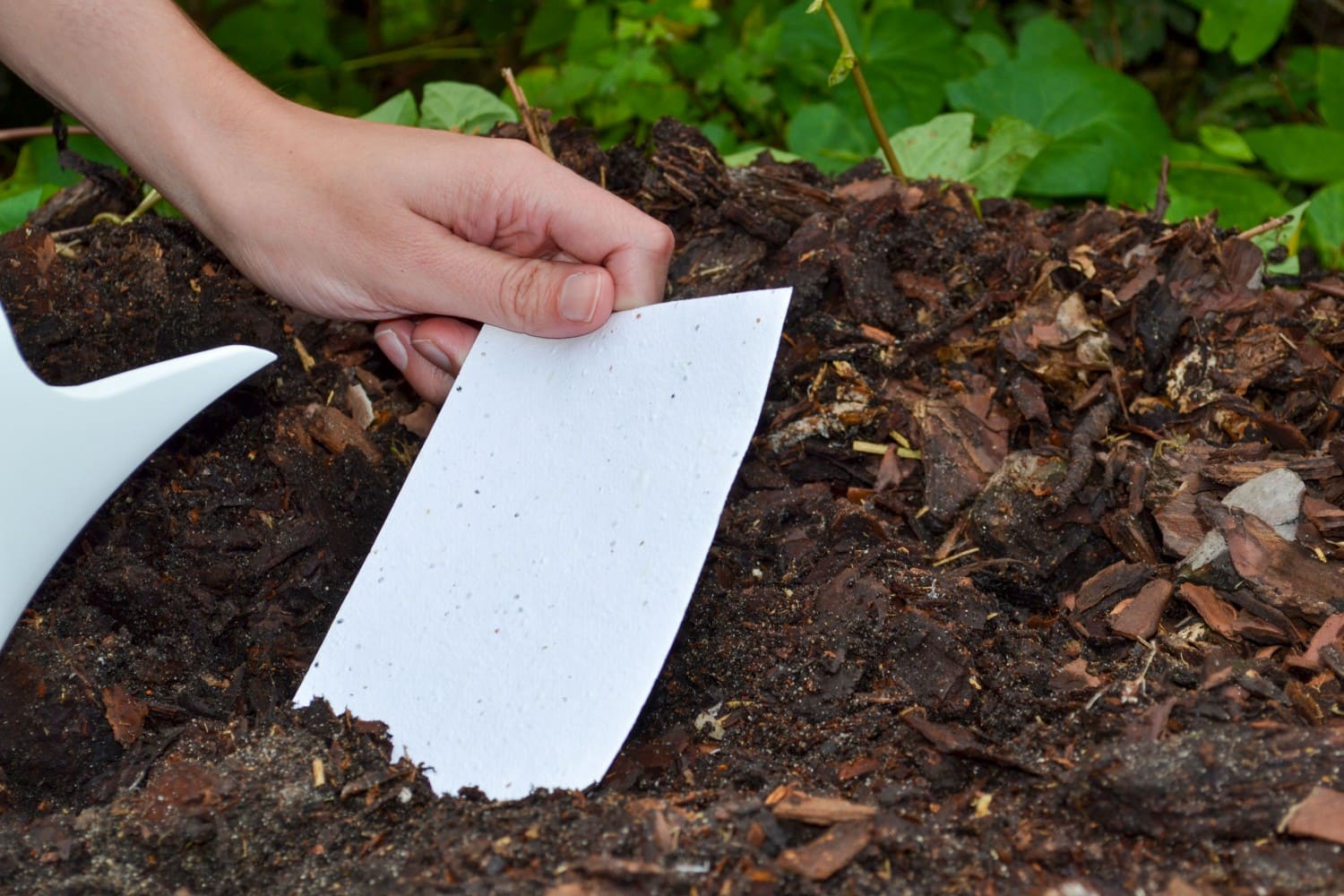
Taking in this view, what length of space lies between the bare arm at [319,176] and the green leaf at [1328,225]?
4.48 ft

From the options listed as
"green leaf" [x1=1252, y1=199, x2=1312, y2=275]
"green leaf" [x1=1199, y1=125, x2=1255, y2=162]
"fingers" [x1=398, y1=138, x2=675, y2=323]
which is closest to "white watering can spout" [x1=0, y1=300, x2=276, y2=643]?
"fingers" [x1=398, y1=138, x2=675, y2=323]

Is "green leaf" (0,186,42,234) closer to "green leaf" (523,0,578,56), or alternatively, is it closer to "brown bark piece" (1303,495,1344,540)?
"green leaf" (523,0,578,56)

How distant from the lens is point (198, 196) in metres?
1.48

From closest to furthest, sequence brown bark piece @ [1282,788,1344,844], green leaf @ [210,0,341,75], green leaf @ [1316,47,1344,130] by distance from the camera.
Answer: brown bark piece @ [1282,788,1344,844], green leaf @ [1316,47,1344,130], green leaf @ [210,0,341,75]

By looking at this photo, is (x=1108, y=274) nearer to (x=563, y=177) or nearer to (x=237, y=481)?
(x=563, y=177)

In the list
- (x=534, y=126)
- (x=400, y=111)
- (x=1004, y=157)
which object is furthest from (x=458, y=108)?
(x=1004, y=157)

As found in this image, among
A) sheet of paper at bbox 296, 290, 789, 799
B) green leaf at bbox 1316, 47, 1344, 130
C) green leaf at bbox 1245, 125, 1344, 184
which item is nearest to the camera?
sheet of paper at bbox 296, 290, 789, 799

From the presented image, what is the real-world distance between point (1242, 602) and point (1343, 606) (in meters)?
0.10

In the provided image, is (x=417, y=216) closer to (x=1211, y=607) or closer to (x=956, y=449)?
(x=956, y=449)

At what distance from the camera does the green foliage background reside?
2096mm

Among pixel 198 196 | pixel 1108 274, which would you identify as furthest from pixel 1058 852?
pixel 198 196

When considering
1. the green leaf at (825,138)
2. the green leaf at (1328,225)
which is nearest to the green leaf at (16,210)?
the green leaf at (825,138)

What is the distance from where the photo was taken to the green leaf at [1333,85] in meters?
2.57

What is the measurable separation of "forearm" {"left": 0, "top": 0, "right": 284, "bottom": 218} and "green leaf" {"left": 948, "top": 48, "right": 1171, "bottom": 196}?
61.1 inches
